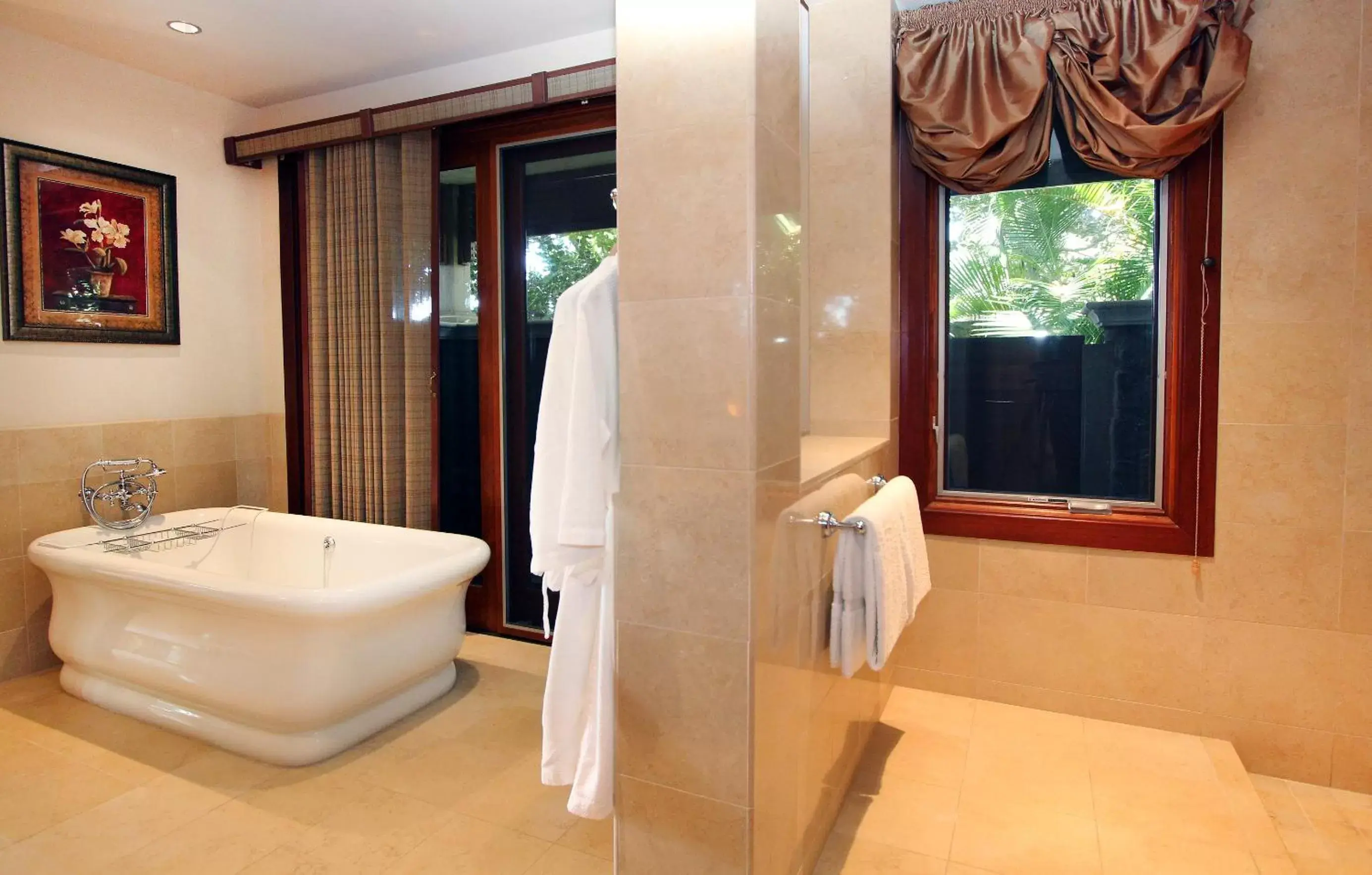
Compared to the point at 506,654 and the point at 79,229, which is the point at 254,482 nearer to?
the point at 79,229

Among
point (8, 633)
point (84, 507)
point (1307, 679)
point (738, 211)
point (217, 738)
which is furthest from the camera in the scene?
point (84, 507)

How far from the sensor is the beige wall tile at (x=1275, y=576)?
227cm

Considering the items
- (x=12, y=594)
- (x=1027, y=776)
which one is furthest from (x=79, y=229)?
(x=1027, y=776)

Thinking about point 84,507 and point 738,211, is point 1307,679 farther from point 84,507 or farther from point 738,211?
point 84,507

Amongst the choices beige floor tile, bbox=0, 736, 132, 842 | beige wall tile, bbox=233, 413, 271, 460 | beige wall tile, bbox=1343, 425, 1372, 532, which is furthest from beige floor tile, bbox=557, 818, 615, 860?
beige wall tile, bbox=233, 413, 271, 460

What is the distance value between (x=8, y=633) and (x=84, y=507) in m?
0.55

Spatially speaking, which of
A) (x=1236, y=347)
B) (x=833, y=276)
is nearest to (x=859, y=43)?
(x=833, y=276)

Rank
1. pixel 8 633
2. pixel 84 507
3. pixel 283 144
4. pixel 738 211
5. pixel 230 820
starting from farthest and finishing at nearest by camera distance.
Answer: pixel 283 144 → pixel 84 507 → pixel 8 633 → pixel 230 820 → pixel 738 211

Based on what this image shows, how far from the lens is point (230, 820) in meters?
2.11

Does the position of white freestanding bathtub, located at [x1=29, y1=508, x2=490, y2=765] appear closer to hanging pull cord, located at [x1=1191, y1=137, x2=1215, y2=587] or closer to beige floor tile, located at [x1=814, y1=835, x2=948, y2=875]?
beige floor tile, located at [x1=814, y1=835, x2=948, y2=875]

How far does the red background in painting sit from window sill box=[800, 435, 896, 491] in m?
3.08

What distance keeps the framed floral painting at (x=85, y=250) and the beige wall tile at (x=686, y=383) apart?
3005mm

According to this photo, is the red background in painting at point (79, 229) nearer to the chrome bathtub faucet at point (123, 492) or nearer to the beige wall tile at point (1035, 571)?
the chrome bathtub faucet at point (123, 492)

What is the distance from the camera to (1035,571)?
8.68ft
